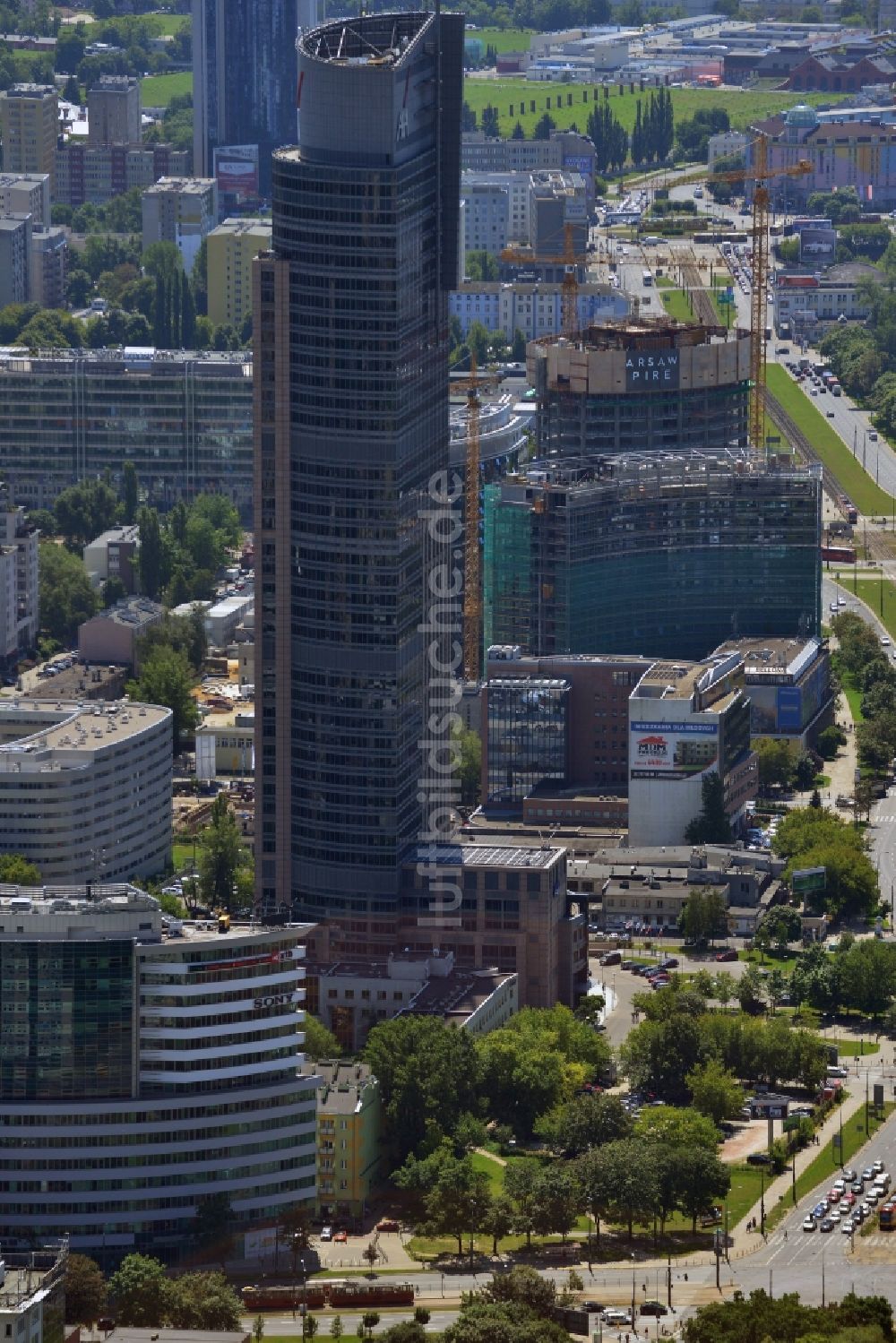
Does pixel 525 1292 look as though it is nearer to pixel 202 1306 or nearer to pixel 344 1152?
pixel 202 1306

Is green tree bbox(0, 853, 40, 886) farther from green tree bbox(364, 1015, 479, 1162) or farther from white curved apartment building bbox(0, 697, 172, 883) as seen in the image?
green tree bbox(364, 1015, 479, 1162)

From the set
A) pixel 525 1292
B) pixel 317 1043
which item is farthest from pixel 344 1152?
pixel 525 1292

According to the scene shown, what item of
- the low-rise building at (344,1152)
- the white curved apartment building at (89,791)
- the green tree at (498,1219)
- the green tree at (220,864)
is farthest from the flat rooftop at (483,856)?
the green tree at (498,1219)

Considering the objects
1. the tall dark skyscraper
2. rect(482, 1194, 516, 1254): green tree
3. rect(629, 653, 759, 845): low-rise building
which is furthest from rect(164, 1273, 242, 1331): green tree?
rect(629, 653, 759, 845): low-rise building

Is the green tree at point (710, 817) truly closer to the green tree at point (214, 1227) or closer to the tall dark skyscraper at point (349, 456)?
the tall dark skyscraper at point (349, 456)

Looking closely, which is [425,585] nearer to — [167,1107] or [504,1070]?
[504,1070]

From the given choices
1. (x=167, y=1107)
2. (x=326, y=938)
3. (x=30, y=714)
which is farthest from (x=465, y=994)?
(x=30, y=714)
